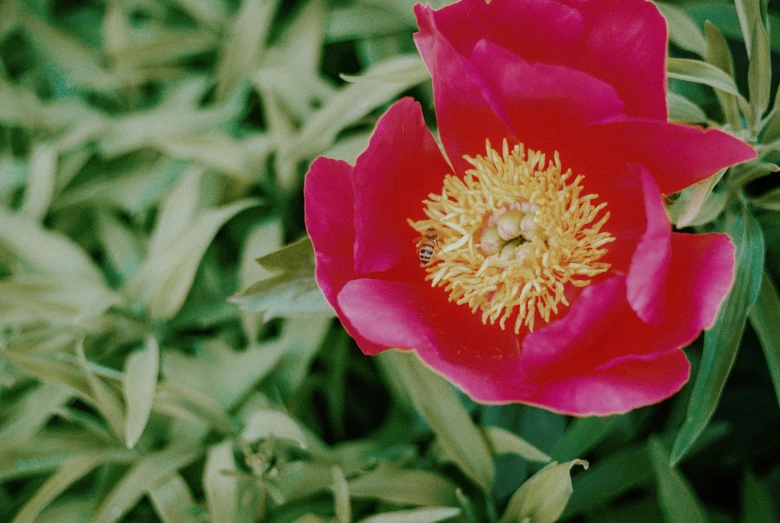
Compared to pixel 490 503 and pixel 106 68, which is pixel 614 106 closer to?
pixel 490 503

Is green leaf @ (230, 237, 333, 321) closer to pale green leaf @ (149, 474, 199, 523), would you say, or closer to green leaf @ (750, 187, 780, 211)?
pale green leaf @ (149, 474, 199, 523)

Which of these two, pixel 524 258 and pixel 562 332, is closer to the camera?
pixel 562 332

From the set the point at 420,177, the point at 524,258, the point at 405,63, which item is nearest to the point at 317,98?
the point at 405,63

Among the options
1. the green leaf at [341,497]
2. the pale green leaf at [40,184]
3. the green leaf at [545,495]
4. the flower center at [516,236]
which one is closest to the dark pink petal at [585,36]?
the flower center at [516,236]

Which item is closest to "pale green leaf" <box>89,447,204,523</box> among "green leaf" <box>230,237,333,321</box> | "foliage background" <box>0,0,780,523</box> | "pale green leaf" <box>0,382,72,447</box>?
"foliage background" <box>0,0,780,523</box>

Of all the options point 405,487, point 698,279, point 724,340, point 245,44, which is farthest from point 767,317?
point 245,44

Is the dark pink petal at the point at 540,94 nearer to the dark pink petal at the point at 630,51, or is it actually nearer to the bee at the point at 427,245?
the dark pink petal at the point at 630,51
